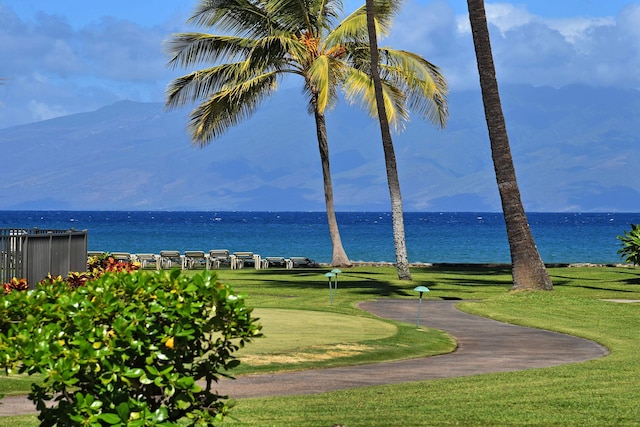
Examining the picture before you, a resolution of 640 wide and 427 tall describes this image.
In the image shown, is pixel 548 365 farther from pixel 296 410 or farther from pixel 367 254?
pixel 367 254

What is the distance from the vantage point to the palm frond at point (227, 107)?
132 ft

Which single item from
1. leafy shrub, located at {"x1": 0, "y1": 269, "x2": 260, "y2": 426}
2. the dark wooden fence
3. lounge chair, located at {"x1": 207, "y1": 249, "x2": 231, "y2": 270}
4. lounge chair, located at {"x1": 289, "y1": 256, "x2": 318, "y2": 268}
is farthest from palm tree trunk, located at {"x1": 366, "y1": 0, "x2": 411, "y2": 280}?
leafy shrub, located at {"x1": 0, "y1": 269, "x2": 260, "y2": 426}

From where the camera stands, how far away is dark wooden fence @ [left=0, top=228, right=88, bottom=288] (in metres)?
19.0

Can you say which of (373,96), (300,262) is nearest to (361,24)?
(373,96)

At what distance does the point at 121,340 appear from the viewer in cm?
686

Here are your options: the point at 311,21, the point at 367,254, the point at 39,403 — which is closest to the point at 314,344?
the point at 39,403

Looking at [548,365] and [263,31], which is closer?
[548,365]

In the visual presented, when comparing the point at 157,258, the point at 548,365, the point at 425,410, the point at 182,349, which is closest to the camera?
the point at 182,349

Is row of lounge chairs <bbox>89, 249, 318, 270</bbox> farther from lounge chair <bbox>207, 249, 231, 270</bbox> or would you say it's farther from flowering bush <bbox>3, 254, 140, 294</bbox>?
flowering bush <bbox>3, 254, 140, 294</bbox>

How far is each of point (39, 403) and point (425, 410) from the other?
477 centimetres

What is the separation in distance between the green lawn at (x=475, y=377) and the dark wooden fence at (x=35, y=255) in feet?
13.3

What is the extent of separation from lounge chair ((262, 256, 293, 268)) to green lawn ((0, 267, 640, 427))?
15.3m

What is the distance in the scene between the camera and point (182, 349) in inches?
278

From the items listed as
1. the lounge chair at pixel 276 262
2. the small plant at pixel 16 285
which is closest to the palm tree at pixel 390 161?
the lounge chair at pixel 276 262
